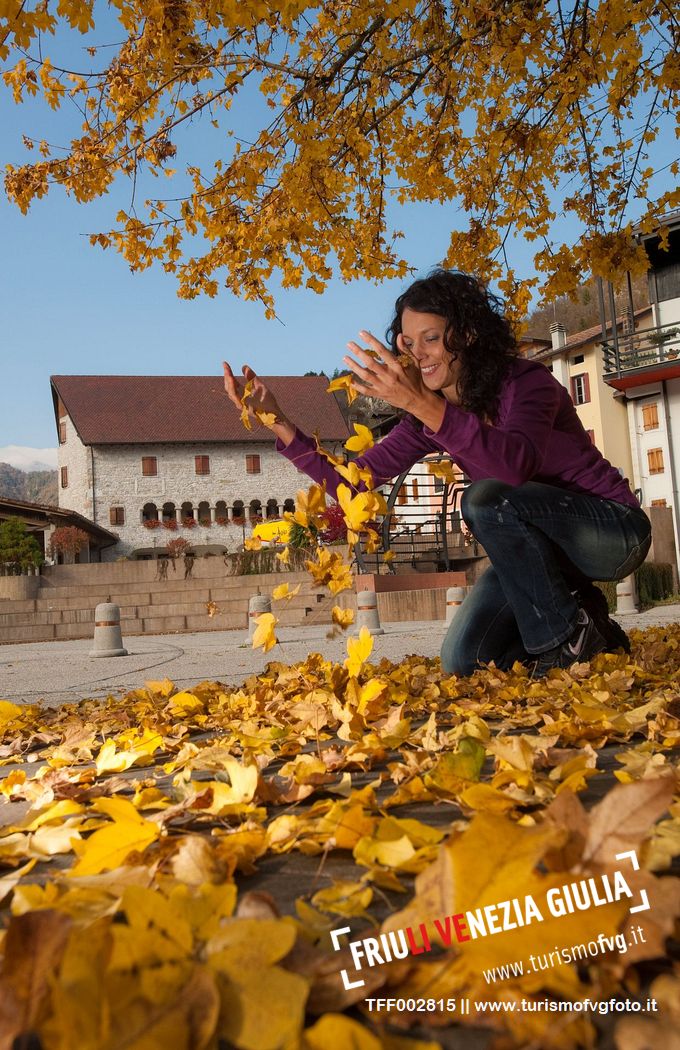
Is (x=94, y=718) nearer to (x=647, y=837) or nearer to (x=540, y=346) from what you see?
(x=647, y=837)

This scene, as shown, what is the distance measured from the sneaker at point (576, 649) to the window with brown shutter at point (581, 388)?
3267 cm

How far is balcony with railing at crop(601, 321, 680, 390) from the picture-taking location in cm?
2544

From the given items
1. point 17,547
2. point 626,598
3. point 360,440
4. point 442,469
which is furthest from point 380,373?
point 17,547

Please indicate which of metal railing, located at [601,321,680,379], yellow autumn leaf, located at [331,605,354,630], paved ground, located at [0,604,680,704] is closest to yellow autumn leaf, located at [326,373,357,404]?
yellow autumn leaf, located at [331,605,354,630]

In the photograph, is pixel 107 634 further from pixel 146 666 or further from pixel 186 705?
pixel 186 705

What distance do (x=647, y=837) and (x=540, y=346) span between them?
4103 cm

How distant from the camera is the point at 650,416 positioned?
29.0 metres

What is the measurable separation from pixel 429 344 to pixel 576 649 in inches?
54.7

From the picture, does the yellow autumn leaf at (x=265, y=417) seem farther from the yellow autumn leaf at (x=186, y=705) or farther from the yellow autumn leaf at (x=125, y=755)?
the yellow autumn leaf at (x=125, y=755)

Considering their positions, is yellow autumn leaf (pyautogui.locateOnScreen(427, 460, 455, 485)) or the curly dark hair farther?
the curly dark hair

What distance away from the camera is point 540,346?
39.8 m

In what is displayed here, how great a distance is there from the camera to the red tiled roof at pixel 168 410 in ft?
149

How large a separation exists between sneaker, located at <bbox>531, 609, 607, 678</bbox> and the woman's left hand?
4.53 feet

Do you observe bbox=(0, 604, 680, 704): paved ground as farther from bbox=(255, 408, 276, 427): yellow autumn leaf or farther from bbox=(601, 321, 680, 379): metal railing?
bbox=(601, 321, 680, 379): metal railing
